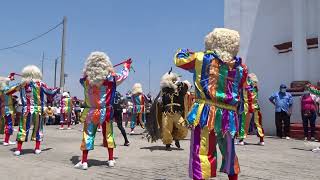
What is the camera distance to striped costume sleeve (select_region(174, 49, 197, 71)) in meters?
5.31

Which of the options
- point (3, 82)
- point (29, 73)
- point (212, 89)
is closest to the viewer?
point (212, 89)

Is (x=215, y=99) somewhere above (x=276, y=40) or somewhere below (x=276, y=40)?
below

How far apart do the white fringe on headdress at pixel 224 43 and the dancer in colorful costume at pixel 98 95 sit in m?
2.93

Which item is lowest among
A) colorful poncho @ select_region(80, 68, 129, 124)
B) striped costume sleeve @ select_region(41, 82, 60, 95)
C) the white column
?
colorful poncho @ select_region(80, 68, 129, 124)

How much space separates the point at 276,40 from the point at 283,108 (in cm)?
308

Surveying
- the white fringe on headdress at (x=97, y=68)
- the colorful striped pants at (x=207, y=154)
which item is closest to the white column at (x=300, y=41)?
the white fringe on headdress at (x=97, y=68)

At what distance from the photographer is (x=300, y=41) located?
51.5ft

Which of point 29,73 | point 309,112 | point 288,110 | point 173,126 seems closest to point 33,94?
point 29,73

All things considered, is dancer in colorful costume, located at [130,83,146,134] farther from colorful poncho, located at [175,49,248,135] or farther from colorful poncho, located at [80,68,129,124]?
colorful poncho, located at [175,49,248,135]

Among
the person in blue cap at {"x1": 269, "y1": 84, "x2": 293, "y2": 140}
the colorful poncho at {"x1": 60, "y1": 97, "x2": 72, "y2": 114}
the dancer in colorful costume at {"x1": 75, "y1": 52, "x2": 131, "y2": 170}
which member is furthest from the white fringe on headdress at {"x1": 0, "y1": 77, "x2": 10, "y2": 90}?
the colorful poncho at {"x1": 60, "y1": 97, "x2": 72, "y2": 114}

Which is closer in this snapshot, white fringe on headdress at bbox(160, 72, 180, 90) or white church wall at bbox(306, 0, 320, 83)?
white fringe on headdress at bbox(160, 72, 180, 90)

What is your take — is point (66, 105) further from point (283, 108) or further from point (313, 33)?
point (313, 33)

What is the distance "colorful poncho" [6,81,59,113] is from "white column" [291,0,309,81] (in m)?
9.14

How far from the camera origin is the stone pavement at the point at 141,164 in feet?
22.9
